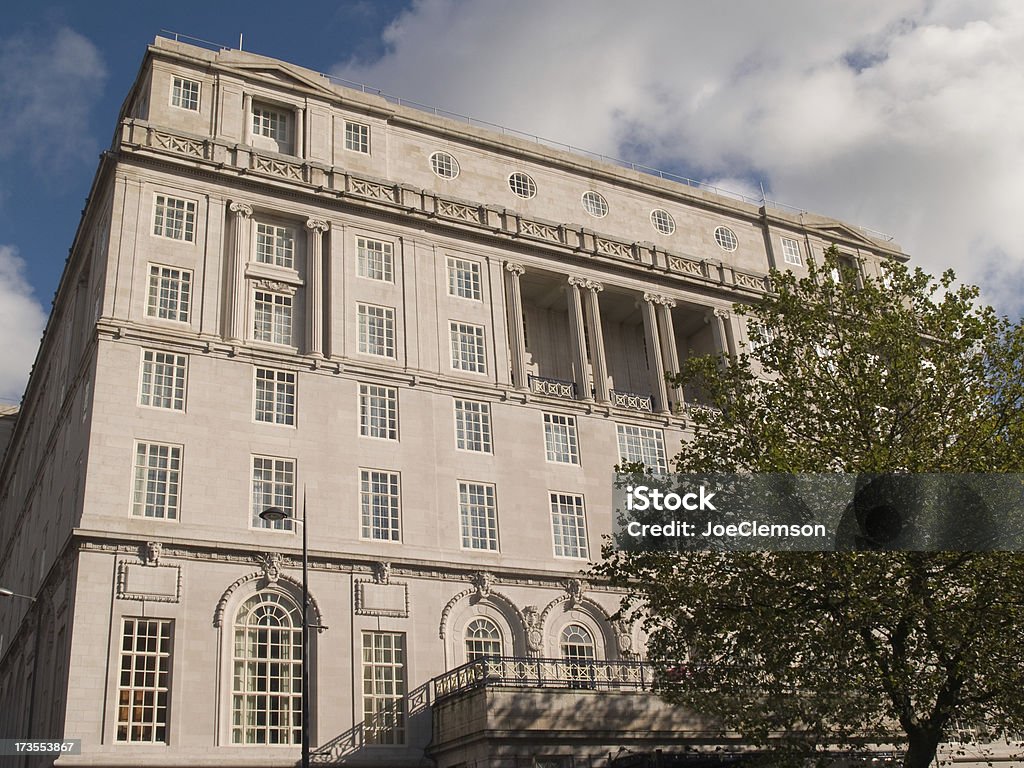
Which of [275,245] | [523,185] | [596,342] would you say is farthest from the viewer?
[523,185]

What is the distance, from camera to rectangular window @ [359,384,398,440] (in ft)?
144

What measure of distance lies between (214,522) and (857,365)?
2317 cm

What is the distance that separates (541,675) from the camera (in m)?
41.2

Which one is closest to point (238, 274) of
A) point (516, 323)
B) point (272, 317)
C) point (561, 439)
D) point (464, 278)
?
point (272, 317)

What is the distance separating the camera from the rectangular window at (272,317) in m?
44.2

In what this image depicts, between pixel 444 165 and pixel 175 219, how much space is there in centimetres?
1430

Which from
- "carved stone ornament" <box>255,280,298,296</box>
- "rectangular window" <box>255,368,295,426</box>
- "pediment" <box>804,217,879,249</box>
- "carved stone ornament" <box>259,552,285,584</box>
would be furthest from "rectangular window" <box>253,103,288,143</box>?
"pediment" <box>804,217,879,249</box>

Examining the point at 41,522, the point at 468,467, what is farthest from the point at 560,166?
the point at 41,522

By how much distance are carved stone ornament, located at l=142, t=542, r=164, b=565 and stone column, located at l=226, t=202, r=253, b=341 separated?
30.3 ft

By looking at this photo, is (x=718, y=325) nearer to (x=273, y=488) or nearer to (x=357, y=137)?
A: (x=357, y=137)

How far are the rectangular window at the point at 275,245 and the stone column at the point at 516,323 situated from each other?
34.0ft

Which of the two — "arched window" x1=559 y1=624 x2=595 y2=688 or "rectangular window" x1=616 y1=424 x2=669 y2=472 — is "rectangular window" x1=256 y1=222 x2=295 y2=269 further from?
"arched window" x1=559 y1=624 x2=595 y2=688

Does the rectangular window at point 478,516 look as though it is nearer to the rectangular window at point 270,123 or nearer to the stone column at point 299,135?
the stone column at point 299,135

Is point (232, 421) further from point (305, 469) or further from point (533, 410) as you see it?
point (533, 410)
